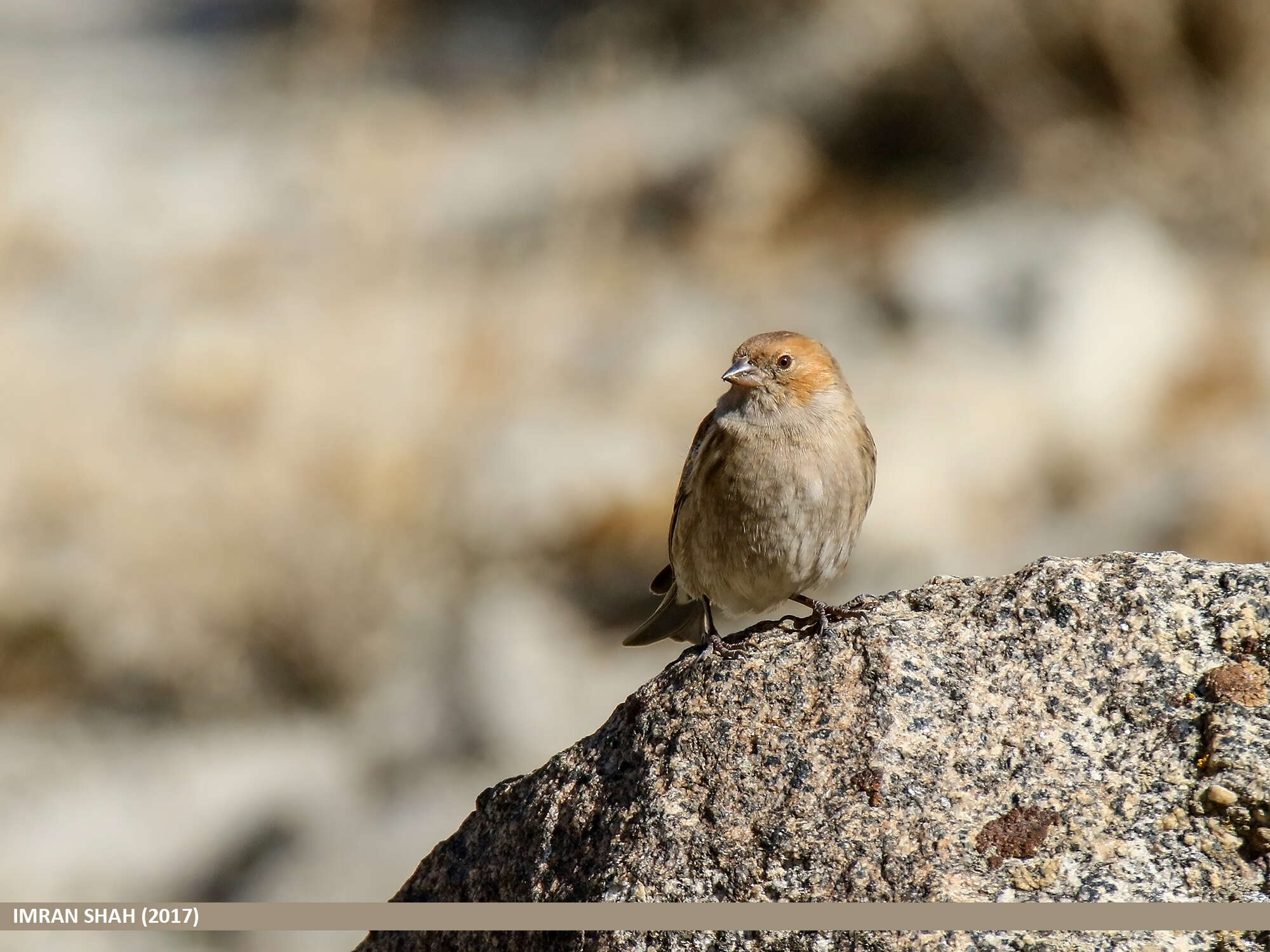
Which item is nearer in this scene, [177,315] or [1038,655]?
[1038,655]

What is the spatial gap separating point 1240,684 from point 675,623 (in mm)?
2767

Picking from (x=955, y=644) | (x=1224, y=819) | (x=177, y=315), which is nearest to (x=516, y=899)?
(x=955, y=644)

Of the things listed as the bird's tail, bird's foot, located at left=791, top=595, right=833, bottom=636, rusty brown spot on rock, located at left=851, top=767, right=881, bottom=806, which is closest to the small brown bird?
the bird's tail

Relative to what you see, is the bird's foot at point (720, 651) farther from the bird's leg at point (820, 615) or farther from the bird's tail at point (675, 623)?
the bird's tail at point (675, 623)

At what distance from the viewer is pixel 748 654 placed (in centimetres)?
388

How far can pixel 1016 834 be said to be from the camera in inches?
123

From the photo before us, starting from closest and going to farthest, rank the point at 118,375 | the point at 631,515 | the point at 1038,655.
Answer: the point at 1038,655 < the point at 631,515 < the point at 118,375

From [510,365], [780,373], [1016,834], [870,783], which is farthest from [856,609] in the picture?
[510,365]

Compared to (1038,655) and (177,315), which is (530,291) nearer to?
(177,315)

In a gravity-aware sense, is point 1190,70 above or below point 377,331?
above

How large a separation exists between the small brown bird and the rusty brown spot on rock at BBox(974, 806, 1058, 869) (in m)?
1.91

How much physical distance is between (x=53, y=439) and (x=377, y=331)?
2383mm

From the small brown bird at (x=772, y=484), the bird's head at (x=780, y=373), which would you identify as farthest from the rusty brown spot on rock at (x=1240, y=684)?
the bird's head at (x=780, y=373)

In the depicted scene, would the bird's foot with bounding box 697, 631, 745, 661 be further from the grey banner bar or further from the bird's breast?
the bird's breast
